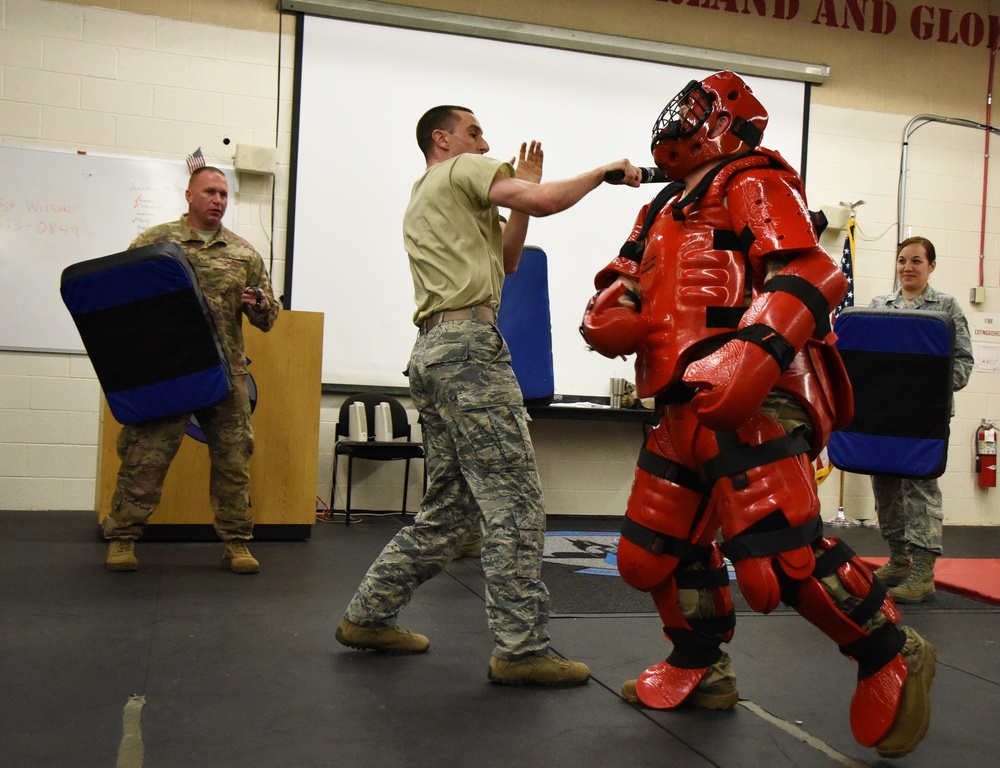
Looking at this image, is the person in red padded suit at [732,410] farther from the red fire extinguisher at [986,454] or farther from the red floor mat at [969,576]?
the red fire extinguisher at [986,454]

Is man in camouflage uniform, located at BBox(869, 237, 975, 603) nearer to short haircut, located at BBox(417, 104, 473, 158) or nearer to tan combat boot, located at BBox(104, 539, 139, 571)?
short haircut, located at BBox(417, 104, 473, 158)

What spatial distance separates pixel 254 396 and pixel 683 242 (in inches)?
118

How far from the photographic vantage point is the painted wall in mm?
5719

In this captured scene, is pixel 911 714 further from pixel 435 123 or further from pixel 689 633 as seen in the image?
pixel 435 123

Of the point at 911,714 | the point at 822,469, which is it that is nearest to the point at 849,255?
the point at 822,469

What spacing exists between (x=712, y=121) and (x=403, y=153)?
13.9ft

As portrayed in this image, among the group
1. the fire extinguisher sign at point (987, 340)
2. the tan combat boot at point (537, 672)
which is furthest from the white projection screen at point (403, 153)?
the tan combat boot at point (537, 672)

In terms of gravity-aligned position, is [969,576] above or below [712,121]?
below

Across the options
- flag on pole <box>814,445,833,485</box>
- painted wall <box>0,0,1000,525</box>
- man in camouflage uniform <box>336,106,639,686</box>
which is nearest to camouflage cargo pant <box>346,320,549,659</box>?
man in camouflage uniform <box>336,106,639,686</box>

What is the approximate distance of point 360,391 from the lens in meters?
6.13

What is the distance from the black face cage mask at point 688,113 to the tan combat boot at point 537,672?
1375 mm

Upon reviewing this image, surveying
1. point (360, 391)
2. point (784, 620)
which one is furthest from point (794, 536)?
point (360, 391)

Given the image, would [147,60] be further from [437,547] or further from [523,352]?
[437,547]

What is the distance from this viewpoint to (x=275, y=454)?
15.9 feet
